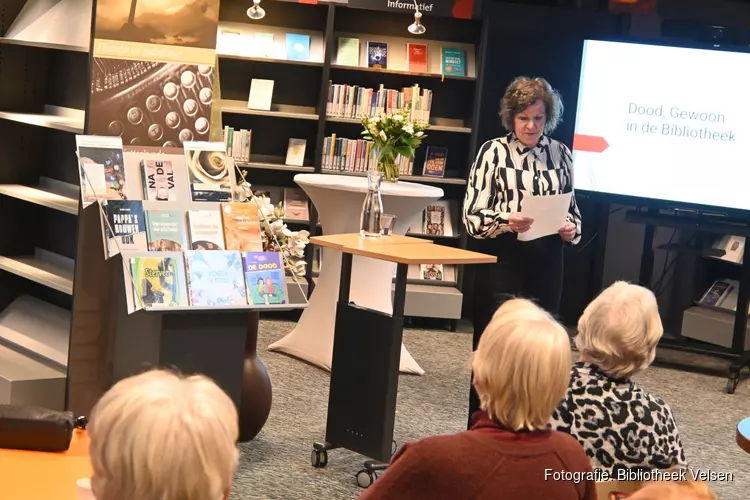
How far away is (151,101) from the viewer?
394 cm

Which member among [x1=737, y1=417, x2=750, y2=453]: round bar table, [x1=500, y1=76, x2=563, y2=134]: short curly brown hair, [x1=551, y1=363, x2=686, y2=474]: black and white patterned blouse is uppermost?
[x1=500, y1=76, x2=563, y2=134]: short curly brown hair

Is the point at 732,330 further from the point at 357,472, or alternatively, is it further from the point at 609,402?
the point at 609,402

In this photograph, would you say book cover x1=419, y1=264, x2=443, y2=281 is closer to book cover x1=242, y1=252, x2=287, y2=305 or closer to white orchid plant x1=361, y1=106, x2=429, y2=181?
white orchid plant x1=361, y1=106, x2=429, y2=181

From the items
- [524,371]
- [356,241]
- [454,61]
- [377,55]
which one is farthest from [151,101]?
[454,61]

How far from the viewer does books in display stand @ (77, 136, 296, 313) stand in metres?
3.69

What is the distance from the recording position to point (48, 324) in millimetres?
4613

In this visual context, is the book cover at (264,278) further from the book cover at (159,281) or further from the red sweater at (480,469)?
the red sweater at (480,469)

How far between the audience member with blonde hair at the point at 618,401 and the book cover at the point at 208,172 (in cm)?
172

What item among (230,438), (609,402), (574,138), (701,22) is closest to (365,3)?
(574,138)

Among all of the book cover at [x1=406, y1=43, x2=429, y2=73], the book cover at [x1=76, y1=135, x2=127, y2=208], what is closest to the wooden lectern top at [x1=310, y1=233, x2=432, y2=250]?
the book cover at [x1=76, y1=135, x2=127, y2=208]

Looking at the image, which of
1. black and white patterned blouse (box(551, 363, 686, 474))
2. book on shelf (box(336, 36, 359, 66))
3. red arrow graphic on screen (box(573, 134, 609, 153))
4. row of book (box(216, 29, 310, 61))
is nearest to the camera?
black and white patterned blouse (box(551, 363, 686, 474))

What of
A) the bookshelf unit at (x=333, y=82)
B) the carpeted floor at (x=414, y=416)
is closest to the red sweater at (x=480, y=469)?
the carpeted floor at (x=414, y=416)

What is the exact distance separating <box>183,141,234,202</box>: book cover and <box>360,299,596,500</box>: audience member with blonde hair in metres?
2.03

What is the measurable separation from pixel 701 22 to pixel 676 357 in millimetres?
2399
